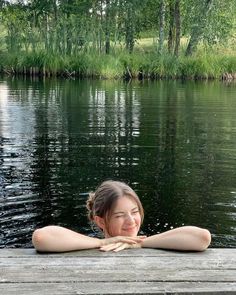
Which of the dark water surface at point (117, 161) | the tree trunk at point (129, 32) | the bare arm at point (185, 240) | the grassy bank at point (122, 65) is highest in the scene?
the tree trunk at point (129, 32)

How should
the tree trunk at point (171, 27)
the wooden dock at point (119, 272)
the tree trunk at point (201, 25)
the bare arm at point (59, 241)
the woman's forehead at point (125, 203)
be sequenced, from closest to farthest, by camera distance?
the wooden dock at point (119, 272) < the bare arm at point (59, 241) < the woman's forehead at point (125, 203) < the tree trunk at point (201, 25) < the tree trunk at point (171, 27)

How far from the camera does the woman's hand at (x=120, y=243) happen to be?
376 centimetres

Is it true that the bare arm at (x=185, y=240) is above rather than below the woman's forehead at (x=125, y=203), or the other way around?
below

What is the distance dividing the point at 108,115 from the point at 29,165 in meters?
7.51

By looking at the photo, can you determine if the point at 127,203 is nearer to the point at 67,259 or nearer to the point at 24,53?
the point at 67,259

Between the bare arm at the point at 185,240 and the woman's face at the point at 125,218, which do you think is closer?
the bare arm at the point at 185,240

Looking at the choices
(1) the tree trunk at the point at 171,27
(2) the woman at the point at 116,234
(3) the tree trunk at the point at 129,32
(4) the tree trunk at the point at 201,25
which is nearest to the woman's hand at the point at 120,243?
(2) the woman at the point at 116,234

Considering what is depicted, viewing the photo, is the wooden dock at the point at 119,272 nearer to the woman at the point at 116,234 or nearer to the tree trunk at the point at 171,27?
the woman at the point at 116,234

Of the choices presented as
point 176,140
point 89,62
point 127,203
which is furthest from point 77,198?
point 89,62

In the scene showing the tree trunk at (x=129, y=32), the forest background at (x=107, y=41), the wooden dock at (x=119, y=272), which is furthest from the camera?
the tree trunk at (x=129, y=32)

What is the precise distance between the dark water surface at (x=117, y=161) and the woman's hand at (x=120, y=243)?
2277 millimetres

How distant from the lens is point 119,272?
332 centimetres

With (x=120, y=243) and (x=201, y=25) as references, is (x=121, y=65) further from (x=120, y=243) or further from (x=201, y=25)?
(x=120, y=243)

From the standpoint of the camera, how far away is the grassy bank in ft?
→ 111
